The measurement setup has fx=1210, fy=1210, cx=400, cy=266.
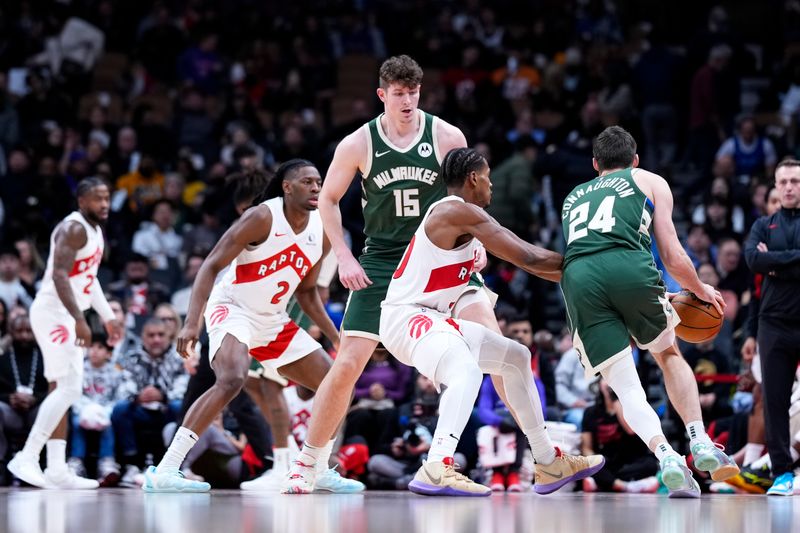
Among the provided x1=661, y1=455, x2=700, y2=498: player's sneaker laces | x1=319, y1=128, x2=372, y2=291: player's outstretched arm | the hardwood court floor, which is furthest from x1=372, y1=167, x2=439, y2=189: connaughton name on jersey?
x1=661, y1=455, x2=700, y2=498: player's sneaker laces

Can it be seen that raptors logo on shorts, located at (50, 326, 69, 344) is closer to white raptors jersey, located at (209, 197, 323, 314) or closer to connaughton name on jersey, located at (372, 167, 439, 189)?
white raptors jersey, located at (209, 197, 323, 314)

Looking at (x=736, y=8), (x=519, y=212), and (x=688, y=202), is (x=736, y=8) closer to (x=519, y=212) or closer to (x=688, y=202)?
(x=688, y=202)

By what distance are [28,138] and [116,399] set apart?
268 inches

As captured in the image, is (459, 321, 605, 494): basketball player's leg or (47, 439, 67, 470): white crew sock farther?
(47, 439, 67, 470): white crew sock

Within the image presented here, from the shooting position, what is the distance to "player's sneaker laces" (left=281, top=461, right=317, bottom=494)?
6.61 meters

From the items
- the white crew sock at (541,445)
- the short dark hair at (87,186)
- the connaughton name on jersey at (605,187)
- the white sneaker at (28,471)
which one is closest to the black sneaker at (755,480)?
the white crew sock at (541,445)

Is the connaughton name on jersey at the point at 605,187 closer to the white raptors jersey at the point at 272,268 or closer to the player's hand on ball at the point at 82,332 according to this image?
the white raptors jersey at the point at 272,268

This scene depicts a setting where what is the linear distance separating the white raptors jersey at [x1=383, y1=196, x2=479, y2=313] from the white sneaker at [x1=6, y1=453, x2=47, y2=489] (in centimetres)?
368

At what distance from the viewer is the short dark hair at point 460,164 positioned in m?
6.23

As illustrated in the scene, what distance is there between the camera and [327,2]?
19625 millimetres

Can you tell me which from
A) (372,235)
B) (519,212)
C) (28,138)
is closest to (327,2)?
(28,138)

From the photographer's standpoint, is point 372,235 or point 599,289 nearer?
point 599,289

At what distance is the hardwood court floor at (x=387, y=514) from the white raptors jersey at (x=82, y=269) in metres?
2.68

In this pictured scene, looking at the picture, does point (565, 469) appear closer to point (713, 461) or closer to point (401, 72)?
point (713, 461)
